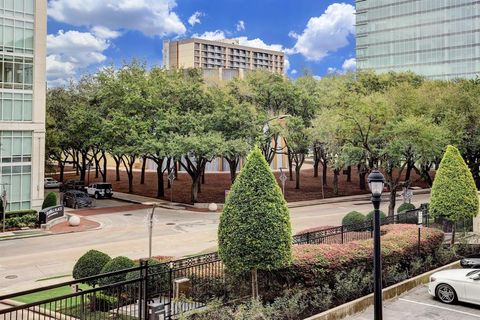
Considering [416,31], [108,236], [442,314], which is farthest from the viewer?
[416,31]

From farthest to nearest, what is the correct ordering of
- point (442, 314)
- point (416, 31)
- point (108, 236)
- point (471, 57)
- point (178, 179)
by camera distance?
point (416, 31)
point (471, 57)
point (178, 179)
point (108, 236)
point (442, 314)

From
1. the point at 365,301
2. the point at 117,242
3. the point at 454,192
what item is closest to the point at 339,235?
the point at 454,192

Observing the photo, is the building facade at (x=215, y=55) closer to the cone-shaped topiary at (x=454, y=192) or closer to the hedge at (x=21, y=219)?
the hedge at (x=21, y=219)

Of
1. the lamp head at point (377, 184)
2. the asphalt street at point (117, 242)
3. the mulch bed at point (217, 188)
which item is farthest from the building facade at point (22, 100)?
the lamp head at point (377, 184)

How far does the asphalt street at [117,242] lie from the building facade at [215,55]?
127255mm

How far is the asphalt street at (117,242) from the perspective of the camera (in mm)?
20906

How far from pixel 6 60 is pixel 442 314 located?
107 feet

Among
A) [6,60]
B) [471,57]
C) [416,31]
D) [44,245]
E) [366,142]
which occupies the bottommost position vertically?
[44,245]

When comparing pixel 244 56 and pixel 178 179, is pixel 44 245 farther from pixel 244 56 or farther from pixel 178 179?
pixel 244 56

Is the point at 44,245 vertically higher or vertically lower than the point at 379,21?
lower

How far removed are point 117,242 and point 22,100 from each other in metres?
14.8

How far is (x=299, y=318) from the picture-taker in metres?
11.8

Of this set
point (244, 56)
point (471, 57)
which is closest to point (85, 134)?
point (471, 57)

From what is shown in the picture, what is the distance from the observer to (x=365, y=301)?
13.5 metres
